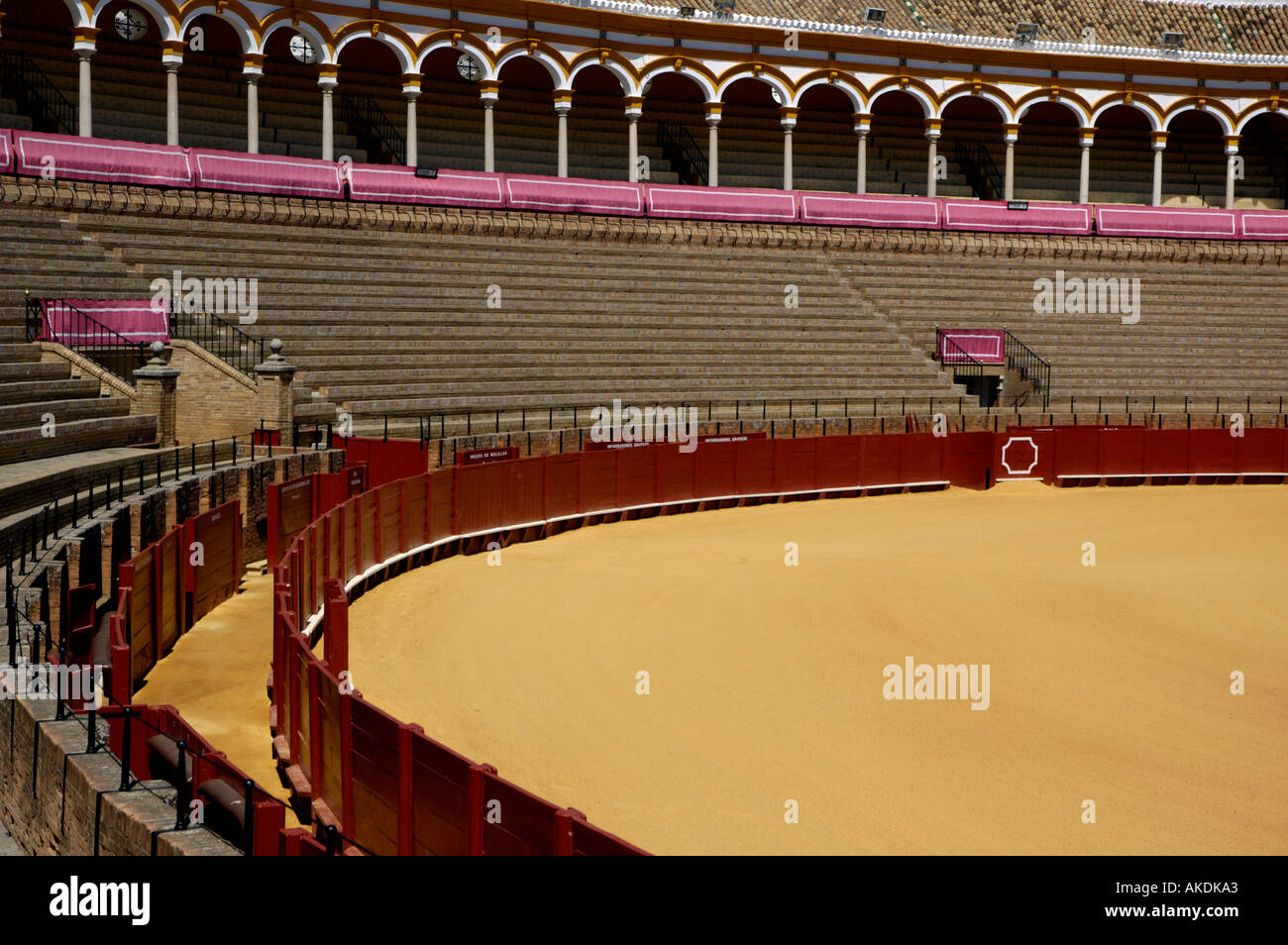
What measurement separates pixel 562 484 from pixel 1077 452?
42.3 ft

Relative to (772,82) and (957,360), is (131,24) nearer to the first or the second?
(772,82)

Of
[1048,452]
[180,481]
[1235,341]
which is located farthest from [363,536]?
[1235,341]

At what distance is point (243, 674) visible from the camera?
13438mm

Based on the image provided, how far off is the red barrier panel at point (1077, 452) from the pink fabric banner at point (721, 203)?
10.5 m

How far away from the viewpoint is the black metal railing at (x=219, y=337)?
24531 mm

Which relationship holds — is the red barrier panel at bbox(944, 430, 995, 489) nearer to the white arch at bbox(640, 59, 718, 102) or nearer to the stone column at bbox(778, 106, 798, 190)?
the stone column at bbox(778, 106, 798, 190)

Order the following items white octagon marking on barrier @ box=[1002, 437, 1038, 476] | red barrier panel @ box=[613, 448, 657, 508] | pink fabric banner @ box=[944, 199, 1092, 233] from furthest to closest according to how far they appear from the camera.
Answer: pink fabric banner @ box=[944, 199, 1092, 233] → white octagon marking on barrier @ box=[1002, 437, 1038, 476] → red barrier panel @ box=[613, 448, 657, 508]

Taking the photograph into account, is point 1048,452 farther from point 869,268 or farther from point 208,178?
point 208,178

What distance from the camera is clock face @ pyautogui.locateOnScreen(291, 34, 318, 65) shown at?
34438 millimetres

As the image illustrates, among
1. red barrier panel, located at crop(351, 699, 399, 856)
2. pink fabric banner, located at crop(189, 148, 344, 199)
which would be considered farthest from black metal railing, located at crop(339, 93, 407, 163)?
red barrier panel, located at crop(351, 699, 399, 856)

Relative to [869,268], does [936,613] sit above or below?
below

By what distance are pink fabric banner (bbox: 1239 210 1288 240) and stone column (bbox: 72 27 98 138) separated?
3069cm

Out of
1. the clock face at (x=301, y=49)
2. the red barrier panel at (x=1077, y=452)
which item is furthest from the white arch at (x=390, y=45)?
the red barrier panel at (x=1077, y=452)

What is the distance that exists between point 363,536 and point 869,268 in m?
22.3
